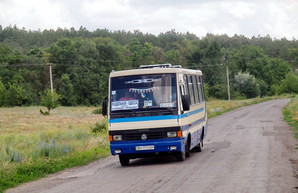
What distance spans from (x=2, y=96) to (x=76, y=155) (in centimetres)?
7495

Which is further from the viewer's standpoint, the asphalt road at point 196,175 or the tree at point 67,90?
the tree at point 67,90

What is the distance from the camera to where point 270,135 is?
24.1 metres

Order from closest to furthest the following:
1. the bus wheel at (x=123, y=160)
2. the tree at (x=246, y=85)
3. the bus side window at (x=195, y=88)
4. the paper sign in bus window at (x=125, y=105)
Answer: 1. the paper sign in bus window at (x=125, y=105)
2. the bus wheel at (x=123, y=160)
3. the bus side window at (x=195, y=88)
4. the tree at (x=246, y=85)

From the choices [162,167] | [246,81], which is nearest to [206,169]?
[162,167]

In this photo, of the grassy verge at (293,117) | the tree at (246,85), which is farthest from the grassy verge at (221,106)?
the tree at (246,85)

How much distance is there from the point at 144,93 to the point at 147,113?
26.0 inches

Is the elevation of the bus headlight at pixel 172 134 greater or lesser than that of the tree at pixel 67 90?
lesser

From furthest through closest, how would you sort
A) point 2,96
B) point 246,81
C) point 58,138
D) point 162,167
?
point 246,81
point 2,96
point 58,138
point 162,167

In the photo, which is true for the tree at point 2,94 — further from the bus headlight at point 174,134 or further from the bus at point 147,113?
the bus headlight at point 174,134

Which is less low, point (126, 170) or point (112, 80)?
point (112, 80)

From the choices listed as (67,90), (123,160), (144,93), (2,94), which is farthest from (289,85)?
(144,93)

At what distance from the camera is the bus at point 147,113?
48.9 feet

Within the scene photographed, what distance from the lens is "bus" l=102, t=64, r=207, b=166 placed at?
14898mm

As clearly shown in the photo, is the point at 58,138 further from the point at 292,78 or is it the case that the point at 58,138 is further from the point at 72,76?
the point at 292,78
